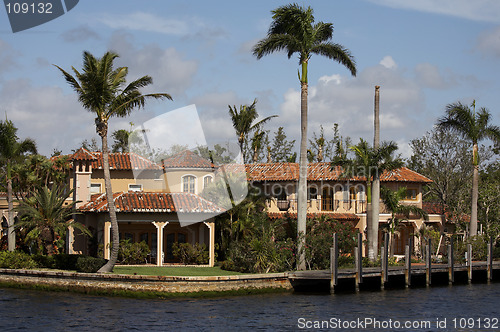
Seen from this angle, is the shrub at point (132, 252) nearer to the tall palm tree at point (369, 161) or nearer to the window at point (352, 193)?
the tall palm tree at point (369, 161)

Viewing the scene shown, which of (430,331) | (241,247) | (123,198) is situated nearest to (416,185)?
(241,247)

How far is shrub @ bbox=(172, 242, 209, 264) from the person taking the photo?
3969 cm

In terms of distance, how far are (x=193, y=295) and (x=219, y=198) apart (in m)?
11.4

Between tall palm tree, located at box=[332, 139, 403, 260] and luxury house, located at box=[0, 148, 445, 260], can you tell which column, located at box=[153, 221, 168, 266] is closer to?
luxury house, located at box=[0, 148, 445, 260]

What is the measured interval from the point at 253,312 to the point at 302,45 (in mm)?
16323

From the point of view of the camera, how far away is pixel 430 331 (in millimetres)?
25938

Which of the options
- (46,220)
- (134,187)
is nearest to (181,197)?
(134,187)

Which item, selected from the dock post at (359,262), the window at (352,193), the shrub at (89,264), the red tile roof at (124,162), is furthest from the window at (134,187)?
the dock post at (359,262)

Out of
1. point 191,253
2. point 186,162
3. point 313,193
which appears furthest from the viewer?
point 313,193

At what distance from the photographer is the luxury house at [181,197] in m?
39.7

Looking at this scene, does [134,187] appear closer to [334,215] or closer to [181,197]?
[181,197]

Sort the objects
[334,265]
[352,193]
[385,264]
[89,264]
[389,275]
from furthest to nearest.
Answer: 1. [352,193]
2. [389,275]
3. [385,264]
4. [89,264]
5. [334,265]

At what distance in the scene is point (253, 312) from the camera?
93.9ft

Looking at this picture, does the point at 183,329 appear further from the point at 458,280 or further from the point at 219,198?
the point at 458,280
